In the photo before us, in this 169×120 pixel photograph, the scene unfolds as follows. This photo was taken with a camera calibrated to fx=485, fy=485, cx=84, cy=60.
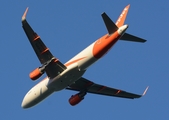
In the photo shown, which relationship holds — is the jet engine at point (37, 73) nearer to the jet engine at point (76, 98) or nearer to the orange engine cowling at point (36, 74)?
the orange engine cowling at point (36, 74)

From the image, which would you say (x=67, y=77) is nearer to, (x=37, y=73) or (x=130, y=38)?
(x=37, y=73)

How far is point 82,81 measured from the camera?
59906 millimetres

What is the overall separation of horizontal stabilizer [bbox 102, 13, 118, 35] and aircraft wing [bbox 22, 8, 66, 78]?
676 centimetres

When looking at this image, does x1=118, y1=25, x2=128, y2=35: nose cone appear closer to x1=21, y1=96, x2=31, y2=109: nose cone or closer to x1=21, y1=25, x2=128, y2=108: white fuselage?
x1=21, y1=25, x2=128, y2=108: white fuselage

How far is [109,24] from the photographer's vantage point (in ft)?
164

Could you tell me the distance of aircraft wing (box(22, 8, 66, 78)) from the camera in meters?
49.7

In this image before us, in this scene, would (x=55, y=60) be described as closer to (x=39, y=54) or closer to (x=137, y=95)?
(x=39, y=54)

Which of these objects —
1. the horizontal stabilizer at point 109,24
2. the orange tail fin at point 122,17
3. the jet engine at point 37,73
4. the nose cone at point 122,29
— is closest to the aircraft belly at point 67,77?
the jet engine at point 37,73

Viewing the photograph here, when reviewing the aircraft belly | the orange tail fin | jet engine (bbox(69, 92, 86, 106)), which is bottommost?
jet engine (bbox(69, 92, 86, 106))

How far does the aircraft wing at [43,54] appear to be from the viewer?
4966 cm

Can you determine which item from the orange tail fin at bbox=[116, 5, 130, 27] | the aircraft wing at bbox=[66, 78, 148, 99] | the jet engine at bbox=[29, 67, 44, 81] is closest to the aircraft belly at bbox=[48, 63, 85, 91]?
the jet engine at bbox=[29, 67, 44, 81]

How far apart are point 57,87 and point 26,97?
16.6ft

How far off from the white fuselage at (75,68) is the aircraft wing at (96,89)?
4.56 meters

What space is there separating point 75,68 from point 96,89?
9236 mm
